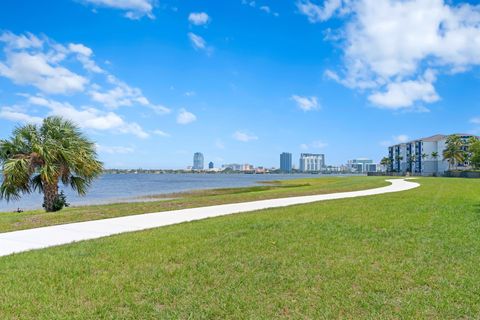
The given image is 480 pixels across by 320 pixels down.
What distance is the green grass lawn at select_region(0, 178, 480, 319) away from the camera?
158 inches

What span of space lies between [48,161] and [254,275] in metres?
10.1

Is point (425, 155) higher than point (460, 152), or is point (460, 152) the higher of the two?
point (425, 155)

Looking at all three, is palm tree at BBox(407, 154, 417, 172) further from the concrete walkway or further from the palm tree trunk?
the palm tree trunk

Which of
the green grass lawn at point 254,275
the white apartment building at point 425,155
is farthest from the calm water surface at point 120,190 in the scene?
the white apartment building at point 425,155

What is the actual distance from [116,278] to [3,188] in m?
9.88

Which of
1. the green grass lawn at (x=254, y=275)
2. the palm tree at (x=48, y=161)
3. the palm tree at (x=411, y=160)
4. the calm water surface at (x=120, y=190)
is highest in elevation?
the palm tree at (x=411, y=160)

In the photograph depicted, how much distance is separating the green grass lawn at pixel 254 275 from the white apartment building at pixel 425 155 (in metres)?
114

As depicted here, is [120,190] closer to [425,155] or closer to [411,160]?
[425,155]

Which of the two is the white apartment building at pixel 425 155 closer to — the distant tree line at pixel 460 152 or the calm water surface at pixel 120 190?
the distant tree line at pixel 460 152

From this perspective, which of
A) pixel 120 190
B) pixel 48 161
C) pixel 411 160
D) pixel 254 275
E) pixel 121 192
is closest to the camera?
pixel 254 275

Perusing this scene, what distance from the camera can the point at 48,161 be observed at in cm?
1244

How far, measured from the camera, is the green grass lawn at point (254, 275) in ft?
13.2

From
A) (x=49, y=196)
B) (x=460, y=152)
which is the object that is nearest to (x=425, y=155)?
(x=460, y=152)

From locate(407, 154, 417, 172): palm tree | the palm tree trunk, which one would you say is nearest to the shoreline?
the palm tree trunk
